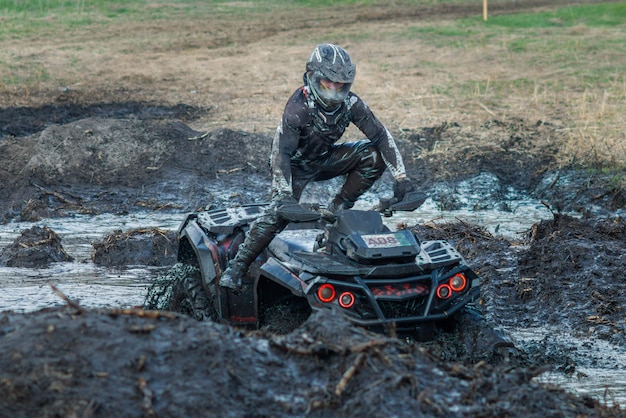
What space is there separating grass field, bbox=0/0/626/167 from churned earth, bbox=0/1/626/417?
40cm

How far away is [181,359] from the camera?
5637 millimetres

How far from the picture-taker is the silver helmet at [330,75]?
808 centimetres

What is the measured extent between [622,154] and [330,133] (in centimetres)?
925

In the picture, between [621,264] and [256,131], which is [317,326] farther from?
[256,131]

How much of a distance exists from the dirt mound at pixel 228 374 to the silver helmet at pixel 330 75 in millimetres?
2446

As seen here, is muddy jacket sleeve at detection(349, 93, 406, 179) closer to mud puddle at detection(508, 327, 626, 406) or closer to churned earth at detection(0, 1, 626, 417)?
churned earth at detection(0, 1, 626, 417)

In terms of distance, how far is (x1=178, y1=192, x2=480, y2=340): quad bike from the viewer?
23.4 ft

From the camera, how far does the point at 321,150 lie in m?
8.55

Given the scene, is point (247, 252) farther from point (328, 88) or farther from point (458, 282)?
point (458, 282)

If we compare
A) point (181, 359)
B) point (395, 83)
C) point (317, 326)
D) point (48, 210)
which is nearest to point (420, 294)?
point (317, 326)

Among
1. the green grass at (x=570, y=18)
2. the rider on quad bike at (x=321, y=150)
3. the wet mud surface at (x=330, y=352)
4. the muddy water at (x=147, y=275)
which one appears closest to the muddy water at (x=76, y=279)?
the muddy water at (x=147, y=275)

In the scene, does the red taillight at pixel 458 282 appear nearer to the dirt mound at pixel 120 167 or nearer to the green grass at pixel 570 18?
the dirt mound at pixel 120 167

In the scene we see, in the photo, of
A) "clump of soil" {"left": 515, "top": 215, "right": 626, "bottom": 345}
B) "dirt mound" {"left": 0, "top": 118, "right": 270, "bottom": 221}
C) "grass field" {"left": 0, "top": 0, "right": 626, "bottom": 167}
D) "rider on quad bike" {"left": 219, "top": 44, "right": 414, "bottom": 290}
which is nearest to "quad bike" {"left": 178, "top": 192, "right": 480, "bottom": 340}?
"rider on quad bike" {"left": 219, "top": 44, "right": 414, "bottom": 290}

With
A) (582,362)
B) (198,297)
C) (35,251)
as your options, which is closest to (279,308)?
(198,297)
